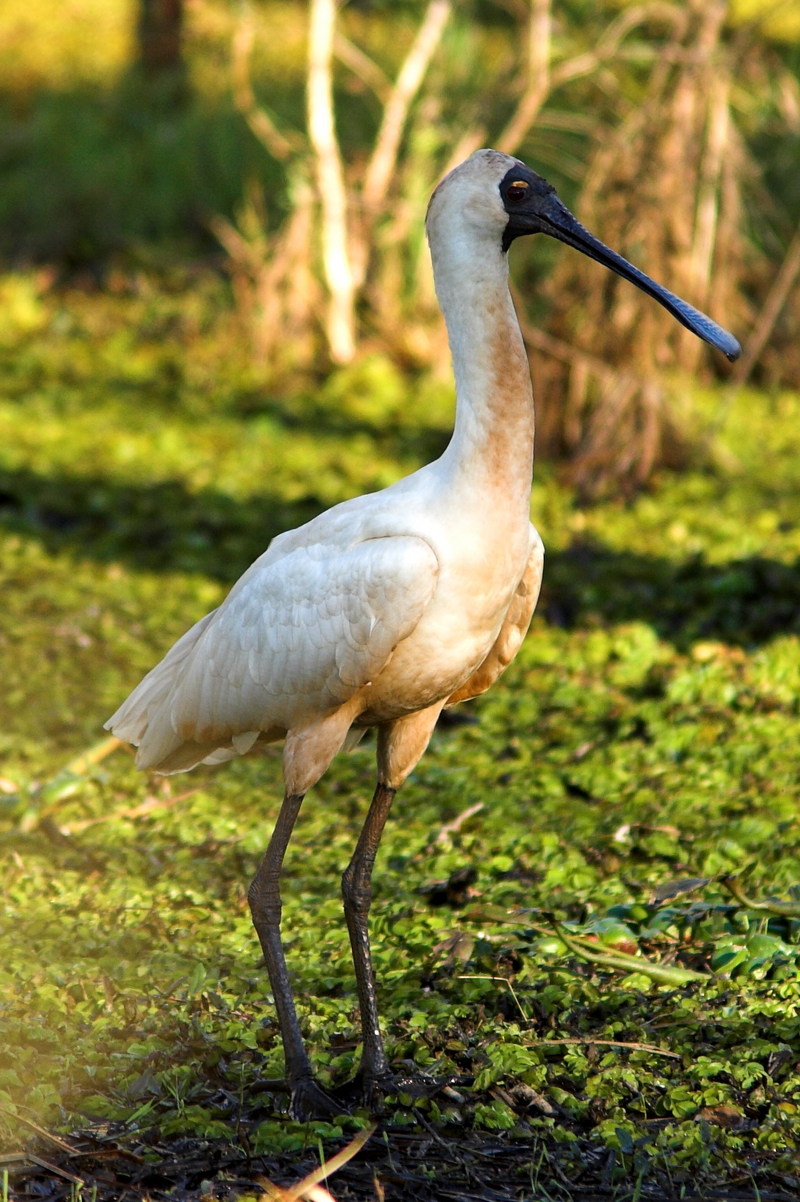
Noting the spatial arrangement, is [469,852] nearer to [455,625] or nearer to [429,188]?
[455,625]

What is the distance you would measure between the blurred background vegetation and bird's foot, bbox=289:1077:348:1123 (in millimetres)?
5044

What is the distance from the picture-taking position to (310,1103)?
11.3 feet

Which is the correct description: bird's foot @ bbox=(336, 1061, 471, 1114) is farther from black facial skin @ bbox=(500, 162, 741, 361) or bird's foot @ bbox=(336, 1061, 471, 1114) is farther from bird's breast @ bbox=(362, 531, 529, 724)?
black facial skin @ bbox=(500, 162, 741, 361)

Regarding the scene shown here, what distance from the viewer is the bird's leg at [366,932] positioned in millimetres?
3598

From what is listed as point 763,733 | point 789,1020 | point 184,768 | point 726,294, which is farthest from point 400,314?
point 789,1020

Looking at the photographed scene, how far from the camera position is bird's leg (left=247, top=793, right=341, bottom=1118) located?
3.45m

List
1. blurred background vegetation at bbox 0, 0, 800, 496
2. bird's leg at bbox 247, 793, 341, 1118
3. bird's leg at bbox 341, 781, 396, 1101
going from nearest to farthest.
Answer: bird's leg at bbox 247, 793, 341, 1118 → bird's leg at bbox 341, 781, 396, 1101 → blurred background vegetation at bbox 0, 0, 800, 496

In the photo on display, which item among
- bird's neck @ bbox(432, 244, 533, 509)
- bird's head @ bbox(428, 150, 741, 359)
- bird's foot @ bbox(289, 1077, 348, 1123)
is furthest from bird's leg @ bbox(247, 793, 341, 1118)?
bird's head @ bbox(428, 150, 741, 359)

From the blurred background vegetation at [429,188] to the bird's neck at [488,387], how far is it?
14.0ft

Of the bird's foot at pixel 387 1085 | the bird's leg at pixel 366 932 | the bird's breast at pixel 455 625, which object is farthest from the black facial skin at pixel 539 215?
the bird's foot at pixel 387 1085

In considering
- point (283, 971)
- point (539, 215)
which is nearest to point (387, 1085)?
point (283, 971)

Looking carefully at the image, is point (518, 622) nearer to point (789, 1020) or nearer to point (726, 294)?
point (789, 1020)

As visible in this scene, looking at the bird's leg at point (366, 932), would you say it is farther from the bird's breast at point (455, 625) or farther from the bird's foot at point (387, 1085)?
the bird's breast at point (455, 625)

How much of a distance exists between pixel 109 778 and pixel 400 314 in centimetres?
573
